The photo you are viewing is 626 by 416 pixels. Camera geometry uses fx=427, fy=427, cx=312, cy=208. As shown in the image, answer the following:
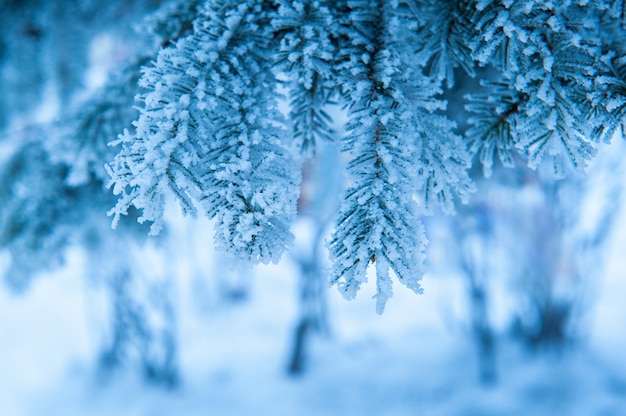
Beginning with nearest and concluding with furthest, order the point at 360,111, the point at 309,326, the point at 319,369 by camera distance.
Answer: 1. the point at 360,111
2. the point at 319,369
3. the point at 309,326

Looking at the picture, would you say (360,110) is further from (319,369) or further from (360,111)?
(319,369)

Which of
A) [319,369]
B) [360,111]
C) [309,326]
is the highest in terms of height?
[360,111]

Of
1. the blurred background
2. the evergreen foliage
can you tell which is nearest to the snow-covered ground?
the blurred background

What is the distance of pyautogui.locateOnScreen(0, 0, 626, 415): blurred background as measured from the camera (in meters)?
1.73

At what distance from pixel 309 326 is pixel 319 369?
272 millimetres

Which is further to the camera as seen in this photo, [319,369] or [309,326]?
[309,326]

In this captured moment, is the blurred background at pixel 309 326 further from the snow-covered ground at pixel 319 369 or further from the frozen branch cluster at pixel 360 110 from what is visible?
the frozen branch cluster at pixel 360 110

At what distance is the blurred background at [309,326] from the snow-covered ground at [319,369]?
11 mm

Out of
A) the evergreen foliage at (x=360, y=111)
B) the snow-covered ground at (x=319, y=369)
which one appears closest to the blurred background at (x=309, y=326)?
the snow-covered ground at (x=319, y=369)

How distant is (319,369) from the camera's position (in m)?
2.64

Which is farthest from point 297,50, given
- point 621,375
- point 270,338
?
point 270,338

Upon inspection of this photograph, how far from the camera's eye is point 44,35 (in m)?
1.71

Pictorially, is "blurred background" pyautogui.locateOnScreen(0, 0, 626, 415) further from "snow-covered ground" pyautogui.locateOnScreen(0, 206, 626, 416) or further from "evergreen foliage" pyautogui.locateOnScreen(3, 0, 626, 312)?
"evergreen foliage" pyautogui.locateOnScreen(3, 0, 626, 312)

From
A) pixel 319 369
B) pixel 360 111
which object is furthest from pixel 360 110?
pixel 319 369
